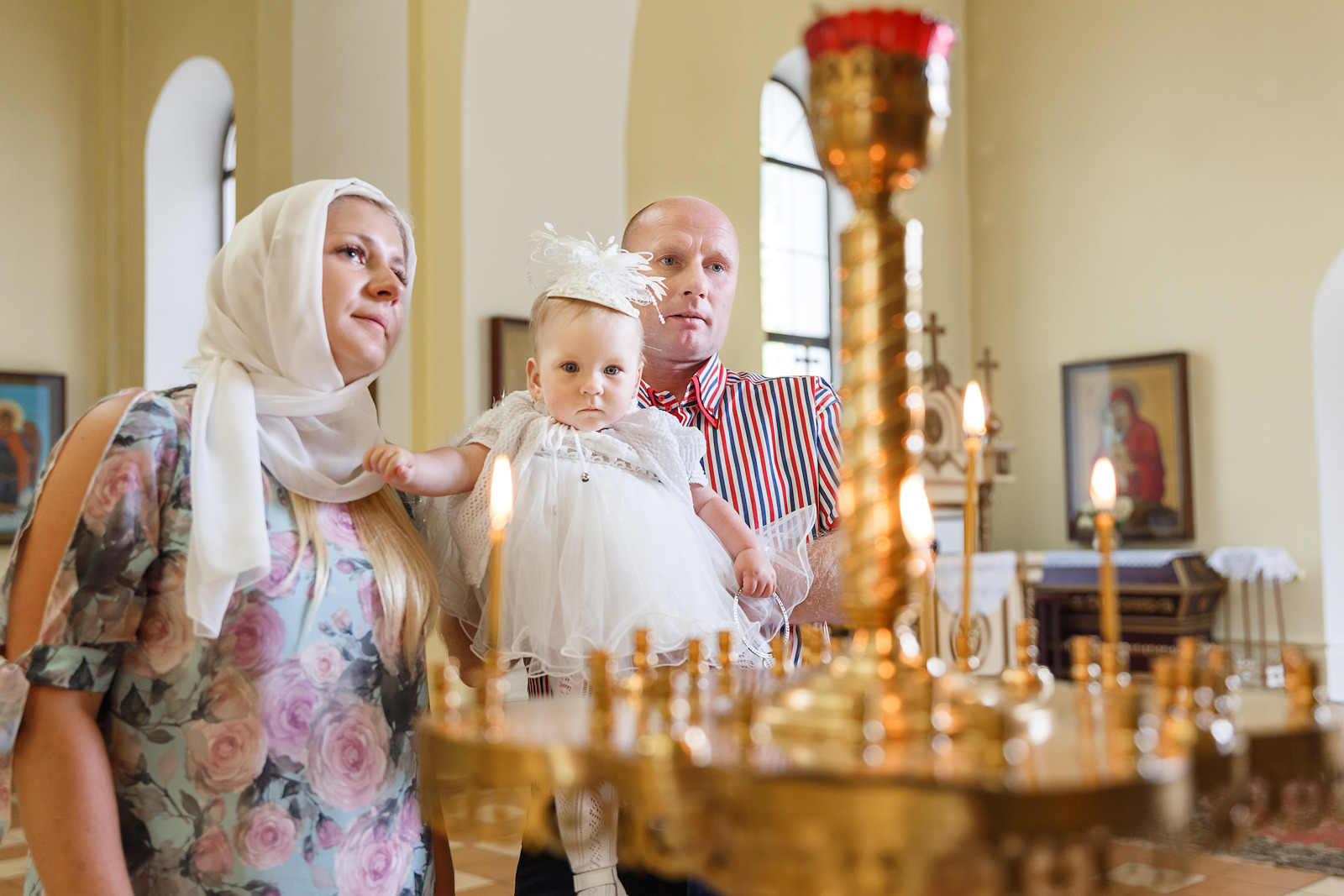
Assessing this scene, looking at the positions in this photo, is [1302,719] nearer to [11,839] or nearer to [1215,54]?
[11,839]

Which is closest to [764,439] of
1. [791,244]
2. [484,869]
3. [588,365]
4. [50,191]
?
[588,365]

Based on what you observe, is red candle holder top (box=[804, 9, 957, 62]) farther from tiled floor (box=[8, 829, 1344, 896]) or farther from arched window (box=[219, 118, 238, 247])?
arched window (box=[219, 118, 238, 247])

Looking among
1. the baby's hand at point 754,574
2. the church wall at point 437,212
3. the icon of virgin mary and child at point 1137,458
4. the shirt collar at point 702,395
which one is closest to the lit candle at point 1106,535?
the baby's hand at point 754,574

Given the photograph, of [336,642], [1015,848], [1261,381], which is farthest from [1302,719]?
[1261,381]

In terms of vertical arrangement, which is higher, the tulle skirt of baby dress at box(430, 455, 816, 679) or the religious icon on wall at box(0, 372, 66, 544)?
the religious icon on wall at box(0, 372, 66, 544)

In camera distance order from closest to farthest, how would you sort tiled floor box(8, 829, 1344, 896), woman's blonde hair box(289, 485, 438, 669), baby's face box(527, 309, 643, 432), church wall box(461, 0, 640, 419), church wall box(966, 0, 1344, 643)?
woman's blonde hair box(289, 485, 438, 669) → baby's face box(527, 309, 643, 432) → tiled floor box(8, 829, 1344, 896) → church wall box(461, 0, 640, 419) → church wall box(966, 0, 1344, 643)

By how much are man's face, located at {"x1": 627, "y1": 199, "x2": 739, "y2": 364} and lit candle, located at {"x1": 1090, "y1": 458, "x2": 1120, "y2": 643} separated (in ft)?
4.59

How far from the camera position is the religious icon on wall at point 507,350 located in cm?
649

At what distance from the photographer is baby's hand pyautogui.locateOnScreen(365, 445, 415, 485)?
171 cm

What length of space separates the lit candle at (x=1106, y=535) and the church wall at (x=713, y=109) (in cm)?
Answer: 726

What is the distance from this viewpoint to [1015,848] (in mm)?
552

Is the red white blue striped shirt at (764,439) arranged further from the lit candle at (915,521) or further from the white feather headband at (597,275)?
the lit candle at (915,521)

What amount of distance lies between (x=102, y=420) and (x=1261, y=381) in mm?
10300

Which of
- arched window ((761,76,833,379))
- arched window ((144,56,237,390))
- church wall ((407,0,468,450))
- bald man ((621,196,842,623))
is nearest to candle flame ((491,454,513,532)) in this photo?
bald man ((621,196,842,623))
